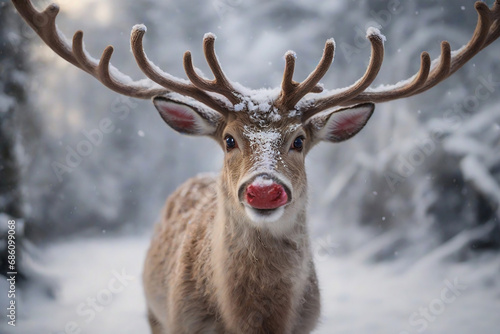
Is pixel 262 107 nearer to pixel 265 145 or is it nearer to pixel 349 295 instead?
pixel 265 145

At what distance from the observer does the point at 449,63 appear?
2721mm

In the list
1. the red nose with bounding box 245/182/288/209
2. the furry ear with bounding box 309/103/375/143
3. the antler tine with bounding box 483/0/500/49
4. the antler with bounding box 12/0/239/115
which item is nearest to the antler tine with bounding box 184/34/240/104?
the antler with bounding box 12/0/239/115

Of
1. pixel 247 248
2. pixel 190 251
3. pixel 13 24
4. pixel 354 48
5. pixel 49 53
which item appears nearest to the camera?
pixel 247 248

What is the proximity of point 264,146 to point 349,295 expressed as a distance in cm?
393

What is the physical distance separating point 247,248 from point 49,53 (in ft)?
19.0

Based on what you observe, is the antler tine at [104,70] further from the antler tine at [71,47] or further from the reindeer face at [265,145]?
the reindeer face at [265,145]

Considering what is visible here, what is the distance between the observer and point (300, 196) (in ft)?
8.09

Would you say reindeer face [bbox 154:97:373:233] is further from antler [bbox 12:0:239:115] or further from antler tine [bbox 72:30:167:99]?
antler tine [bbox 72:30:167:99]

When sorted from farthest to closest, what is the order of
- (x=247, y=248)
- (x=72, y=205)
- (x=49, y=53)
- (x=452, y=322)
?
(x=72, y=205)
(x=49, y=53)
(x=452, y=322)
(x=247, y=248)

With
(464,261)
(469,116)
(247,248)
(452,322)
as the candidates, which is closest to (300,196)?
(247,248)

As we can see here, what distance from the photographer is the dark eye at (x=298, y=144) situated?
2476 millimetres

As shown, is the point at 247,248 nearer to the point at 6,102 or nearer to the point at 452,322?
the point at 452,322
